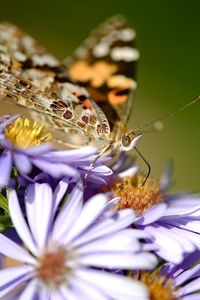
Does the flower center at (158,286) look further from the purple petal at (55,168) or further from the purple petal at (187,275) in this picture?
the purple petal at (55,168)

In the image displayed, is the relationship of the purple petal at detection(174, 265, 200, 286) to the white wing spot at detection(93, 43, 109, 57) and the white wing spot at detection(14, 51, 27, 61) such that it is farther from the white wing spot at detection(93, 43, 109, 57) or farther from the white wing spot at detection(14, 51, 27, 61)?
the white wing spot at detection(93, 43, 109, 57)

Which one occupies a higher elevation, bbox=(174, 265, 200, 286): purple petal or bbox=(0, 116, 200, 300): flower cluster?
bbox=(0, 116, 200, 300): flower cluster

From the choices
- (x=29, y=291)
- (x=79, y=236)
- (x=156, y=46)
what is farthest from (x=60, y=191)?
(x=156, y=46)

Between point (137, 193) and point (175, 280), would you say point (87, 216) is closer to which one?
point (175, 280)

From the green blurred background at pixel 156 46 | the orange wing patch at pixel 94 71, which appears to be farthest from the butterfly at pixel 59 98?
the green blurred background at pixel 156 46

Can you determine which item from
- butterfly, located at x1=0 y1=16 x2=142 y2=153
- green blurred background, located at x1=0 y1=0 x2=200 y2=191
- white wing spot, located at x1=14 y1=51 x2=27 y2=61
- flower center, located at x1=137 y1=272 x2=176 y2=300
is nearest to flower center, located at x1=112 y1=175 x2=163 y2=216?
butterfly, located at x1=0 y1=16 x2=142 y2=153
